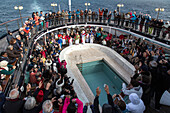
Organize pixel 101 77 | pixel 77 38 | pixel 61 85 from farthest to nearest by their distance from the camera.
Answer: pixel 77 38, pixel 101 77, pixel 61 85

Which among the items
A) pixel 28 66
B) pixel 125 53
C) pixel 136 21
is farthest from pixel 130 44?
pixel 28 66

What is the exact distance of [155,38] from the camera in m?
12.6

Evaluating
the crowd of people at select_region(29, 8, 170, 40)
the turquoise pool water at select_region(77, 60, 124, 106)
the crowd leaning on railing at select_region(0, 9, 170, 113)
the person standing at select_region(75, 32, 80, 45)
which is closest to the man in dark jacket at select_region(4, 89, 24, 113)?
the crowd leaning on railing at select_region(0, 9, 170, 113)

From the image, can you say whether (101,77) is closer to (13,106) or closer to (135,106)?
(135,106)

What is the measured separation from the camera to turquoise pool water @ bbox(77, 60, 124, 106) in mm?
9905

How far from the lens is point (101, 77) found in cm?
1135

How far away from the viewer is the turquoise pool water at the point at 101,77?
9.90 metres

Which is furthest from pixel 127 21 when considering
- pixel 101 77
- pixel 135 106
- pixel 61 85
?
pixel 135 106

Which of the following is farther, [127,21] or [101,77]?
[127,21]

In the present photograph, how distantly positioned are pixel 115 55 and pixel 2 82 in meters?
10.1

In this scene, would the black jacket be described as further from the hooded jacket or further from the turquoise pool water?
the turquoise pool water

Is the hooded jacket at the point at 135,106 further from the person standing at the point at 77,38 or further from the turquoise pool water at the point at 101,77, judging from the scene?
the person standing at the point at 77,38

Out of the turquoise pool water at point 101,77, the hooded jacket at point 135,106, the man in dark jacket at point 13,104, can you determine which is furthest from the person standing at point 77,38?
the man in dark jacket at point 13,104

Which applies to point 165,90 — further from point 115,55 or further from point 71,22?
point 71,22
